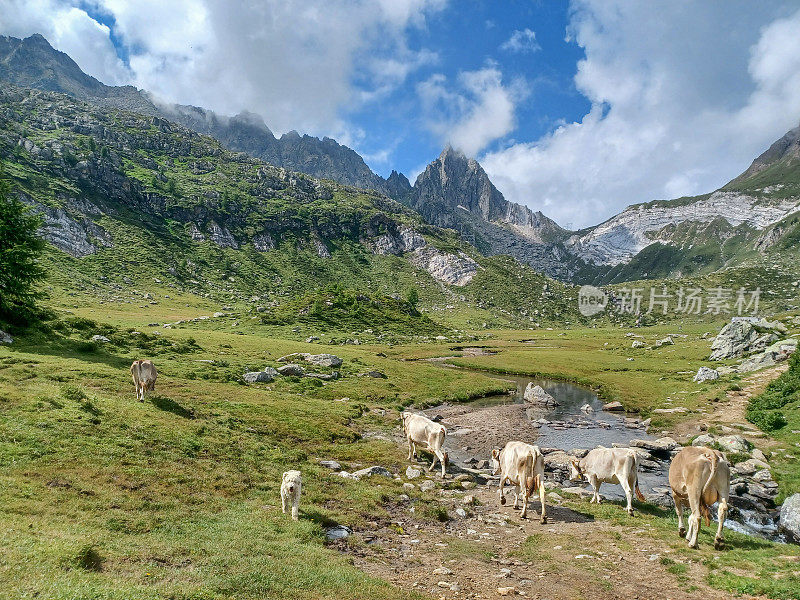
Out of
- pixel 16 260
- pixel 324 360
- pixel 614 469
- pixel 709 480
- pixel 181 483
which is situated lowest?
pixel 181 483

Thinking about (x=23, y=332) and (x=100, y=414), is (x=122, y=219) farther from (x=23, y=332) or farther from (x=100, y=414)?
(x=100, y=414)


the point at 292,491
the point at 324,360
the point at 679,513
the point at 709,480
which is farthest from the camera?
the point at 324,360

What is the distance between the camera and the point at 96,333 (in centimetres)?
4103

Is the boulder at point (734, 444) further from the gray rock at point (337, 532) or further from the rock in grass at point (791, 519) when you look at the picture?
the gray rock at point (337, 532)

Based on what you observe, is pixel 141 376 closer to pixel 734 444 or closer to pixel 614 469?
pixel 614 469

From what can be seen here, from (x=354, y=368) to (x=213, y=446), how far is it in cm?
3546

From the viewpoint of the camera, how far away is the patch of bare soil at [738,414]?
32.1 m

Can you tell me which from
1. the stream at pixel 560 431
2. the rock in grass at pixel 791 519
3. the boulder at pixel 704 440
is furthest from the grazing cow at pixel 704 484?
the boulder at pixel 704 440

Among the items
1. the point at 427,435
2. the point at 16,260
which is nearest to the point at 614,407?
the point at 427,435

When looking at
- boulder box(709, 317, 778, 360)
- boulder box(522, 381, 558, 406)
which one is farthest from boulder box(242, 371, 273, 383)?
boulder box(709, 317, 778, 360)

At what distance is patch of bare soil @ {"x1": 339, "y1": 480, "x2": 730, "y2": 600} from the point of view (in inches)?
444

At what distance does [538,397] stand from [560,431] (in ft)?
41.6

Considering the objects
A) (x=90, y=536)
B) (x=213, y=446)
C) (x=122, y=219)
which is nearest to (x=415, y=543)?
(x=90, y=536)

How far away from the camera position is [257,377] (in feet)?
138
